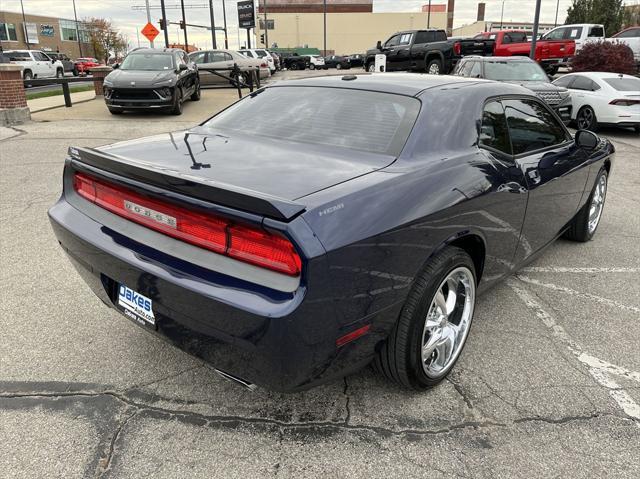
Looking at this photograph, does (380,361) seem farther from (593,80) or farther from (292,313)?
(593,80)

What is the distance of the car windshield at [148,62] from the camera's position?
13.4m

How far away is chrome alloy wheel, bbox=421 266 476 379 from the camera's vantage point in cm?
Answer: 264

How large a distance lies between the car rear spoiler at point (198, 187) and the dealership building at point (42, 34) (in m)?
79.1

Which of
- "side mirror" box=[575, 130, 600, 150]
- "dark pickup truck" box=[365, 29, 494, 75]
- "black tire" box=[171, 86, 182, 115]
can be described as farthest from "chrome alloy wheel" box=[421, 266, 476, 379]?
"dark pickup truck" box=[365, 29, 494, 75]

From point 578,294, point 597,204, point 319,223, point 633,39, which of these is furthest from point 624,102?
point 633,39

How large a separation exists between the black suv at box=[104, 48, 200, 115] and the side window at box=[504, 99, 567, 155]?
10.6 meters

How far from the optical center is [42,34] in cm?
8469

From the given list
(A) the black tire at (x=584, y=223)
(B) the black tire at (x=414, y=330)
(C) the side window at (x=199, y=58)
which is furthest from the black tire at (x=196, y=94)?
(B) the black tire at (x=414, y=330)

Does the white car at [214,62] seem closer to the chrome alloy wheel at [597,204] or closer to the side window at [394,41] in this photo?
the side window at [394,41]

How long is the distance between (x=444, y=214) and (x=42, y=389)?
224cm

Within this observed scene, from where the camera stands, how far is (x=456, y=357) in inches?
112

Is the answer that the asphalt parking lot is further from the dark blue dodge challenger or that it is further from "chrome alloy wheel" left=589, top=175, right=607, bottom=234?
"chrome alloy wheel" left=589, top=175, right=607, bottom=234

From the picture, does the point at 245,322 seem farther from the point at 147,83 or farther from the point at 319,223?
the point at 147,83

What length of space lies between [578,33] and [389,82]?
23791 mm
